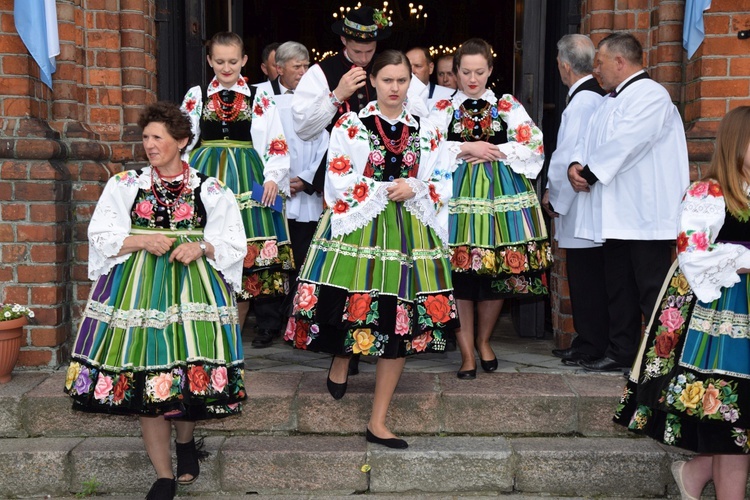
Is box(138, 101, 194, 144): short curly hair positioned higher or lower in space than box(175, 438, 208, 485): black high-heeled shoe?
higher

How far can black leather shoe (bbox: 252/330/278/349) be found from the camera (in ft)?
20.4

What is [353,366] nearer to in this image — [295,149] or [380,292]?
[380,292]

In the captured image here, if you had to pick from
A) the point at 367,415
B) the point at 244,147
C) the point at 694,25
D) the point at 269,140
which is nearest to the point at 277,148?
the point at 269,140

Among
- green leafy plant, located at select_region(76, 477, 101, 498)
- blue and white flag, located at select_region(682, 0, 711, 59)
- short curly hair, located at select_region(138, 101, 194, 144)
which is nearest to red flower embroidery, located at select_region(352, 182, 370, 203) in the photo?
short curly hair, located at select_region(138, 101, 194, 144)

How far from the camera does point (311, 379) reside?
5.16m

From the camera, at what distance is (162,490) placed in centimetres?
422

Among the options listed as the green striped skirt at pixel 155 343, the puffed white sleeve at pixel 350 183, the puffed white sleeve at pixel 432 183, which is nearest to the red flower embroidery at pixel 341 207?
the puffed white sleeve at pixel 350 183

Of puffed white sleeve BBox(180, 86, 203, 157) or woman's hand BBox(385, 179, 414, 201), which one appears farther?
puffed white sleeve BBox(180, 86, 203, 157)

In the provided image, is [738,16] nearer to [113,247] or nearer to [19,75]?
[113,247]

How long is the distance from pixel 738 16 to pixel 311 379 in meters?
3.29

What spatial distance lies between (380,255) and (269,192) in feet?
3.90

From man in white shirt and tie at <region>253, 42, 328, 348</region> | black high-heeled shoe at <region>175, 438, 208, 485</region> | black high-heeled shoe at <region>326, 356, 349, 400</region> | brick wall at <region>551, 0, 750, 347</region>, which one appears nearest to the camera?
black high-heeled shoe at <region>175, 438, 208, 485</region>

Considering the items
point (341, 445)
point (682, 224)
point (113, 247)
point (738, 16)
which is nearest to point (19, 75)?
point (113, 247)

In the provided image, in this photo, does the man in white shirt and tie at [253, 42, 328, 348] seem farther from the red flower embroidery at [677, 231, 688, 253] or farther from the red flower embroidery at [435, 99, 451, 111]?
the red flower embroidery at [677, 231, 688, 253]
